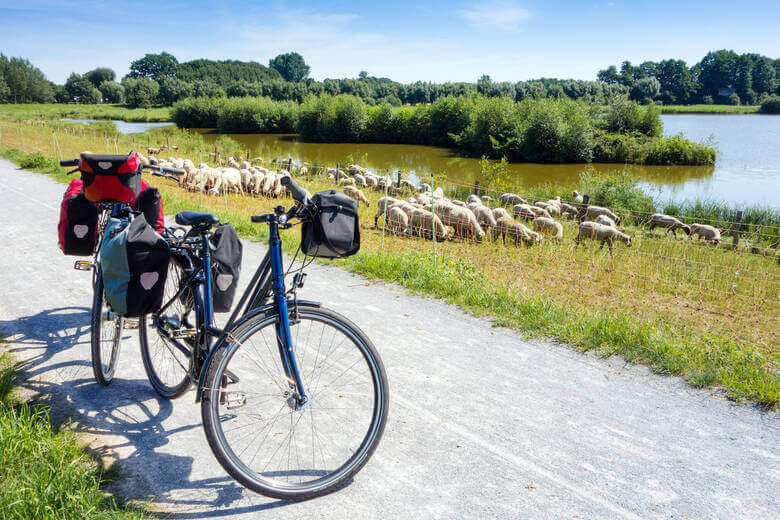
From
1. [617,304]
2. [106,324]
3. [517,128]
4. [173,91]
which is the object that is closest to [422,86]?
[173,91]

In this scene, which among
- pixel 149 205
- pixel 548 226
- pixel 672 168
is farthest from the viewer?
pixel 672 168

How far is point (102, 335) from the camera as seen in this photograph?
374 centimetres

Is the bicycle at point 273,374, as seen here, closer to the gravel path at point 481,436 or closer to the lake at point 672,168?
the gravel path at point 481,436

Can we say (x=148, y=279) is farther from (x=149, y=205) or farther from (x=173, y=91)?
(x=173, y=91)

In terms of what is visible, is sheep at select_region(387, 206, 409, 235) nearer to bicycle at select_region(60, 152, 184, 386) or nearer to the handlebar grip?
bicycle at select_region(60, 152, 184, 386)

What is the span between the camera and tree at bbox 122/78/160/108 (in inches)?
4466

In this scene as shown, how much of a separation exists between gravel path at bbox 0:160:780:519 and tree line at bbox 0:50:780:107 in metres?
88.0

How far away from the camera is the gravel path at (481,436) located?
9.16 feet

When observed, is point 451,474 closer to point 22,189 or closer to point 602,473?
point 602,473

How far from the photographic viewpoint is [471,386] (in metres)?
4.12

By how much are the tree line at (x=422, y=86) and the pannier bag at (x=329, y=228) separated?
8950 centimetres

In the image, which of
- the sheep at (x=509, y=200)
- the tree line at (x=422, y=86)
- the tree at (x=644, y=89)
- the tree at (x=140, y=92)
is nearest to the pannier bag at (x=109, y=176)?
the sheep at (x=509, y=200)

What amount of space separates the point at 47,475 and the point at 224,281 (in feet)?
4.39

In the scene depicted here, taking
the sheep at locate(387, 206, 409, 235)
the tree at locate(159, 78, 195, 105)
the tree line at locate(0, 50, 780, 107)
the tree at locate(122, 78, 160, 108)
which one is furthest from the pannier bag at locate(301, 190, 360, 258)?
the tree at locate(122, 78, 160, 108)
